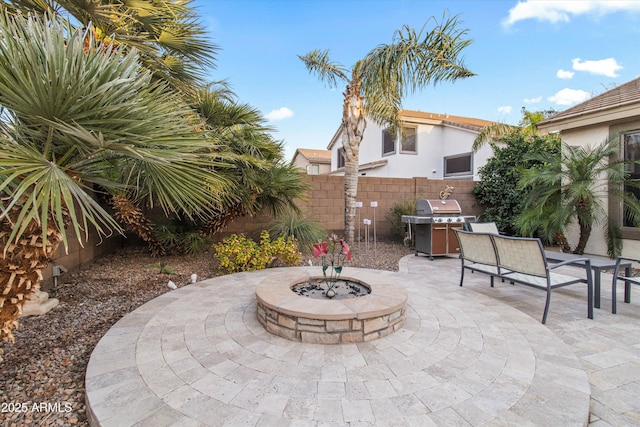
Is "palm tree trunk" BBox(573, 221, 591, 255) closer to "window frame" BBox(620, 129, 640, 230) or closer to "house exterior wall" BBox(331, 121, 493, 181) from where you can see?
"window frame" BBox(620, 129, 640, 230)

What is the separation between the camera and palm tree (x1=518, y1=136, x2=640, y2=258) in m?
5.95

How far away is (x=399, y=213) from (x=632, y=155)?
4789 millimetres

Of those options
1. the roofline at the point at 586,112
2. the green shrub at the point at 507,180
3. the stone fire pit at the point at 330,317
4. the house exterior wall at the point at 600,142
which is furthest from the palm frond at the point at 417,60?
the stone fire pit at the point at 330,317

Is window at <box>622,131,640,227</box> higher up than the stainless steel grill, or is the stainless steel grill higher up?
window at <box>622,131,640,227</box>

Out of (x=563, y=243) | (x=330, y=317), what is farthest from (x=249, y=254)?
(x=563, y=243)

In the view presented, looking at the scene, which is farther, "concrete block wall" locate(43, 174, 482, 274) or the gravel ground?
"concrete block wall" locate(43, 174, 482, 274)

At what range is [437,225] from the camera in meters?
6.67

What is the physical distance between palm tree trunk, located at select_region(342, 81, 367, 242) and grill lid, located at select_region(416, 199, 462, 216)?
1.60 metres

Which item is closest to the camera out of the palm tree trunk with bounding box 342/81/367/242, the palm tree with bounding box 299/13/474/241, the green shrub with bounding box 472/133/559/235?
the palm tree with bounding box 299/13/474/241

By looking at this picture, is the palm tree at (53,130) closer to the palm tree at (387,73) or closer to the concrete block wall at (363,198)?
the concrete block wall at (363,198)

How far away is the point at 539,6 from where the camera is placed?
7.57 metres

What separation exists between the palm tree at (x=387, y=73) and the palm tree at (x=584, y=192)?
2810 millimetres

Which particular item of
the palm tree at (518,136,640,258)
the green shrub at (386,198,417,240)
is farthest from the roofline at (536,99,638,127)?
the green shrub at (386,198,417,240)

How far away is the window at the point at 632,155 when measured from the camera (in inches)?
241
